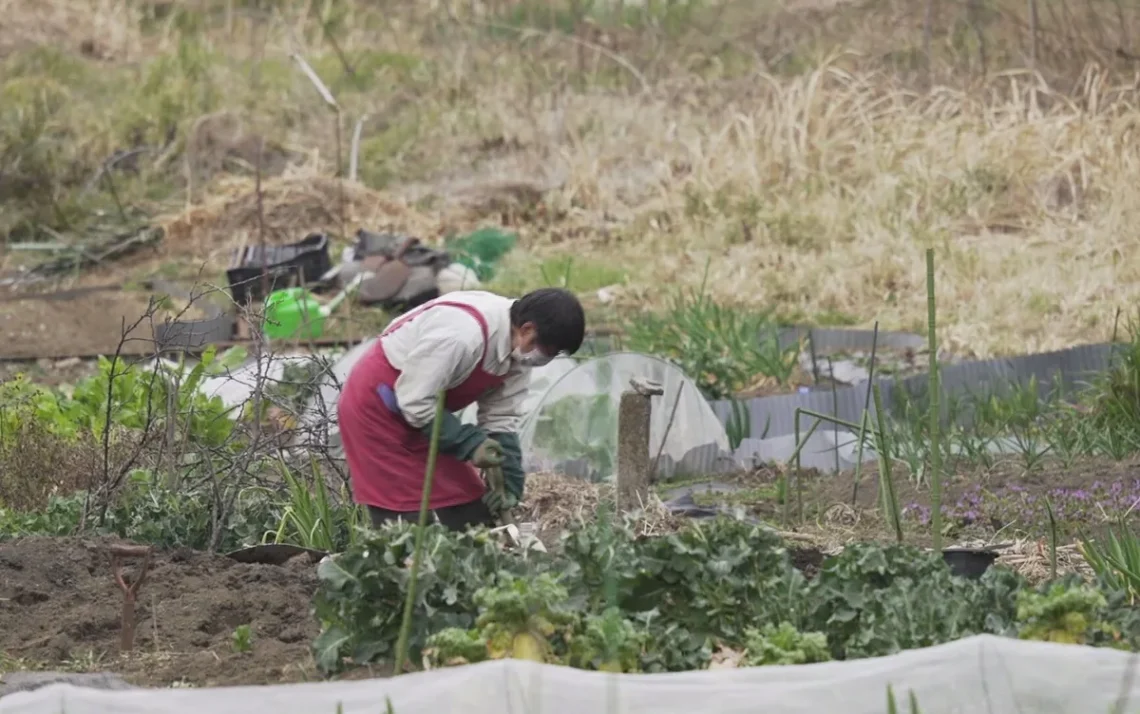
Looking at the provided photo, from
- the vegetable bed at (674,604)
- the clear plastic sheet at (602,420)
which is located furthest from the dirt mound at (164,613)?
the clear plastic sheet at (602,420)

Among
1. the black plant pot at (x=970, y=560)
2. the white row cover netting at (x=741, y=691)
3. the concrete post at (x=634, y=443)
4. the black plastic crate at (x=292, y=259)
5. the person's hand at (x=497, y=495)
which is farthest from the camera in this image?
the black plastic crate at (x=292, y=259)

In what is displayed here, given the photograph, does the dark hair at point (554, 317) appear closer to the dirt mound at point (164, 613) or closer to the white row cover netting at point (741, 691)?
the dirt mound at point (164, 613)

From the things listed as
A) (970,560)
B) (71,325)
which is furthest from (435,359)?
(71,325)

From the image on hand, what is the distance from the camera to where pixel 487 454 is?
16.8 ft

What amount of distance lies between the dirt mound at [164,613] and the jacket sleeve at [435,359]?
1.86 ft

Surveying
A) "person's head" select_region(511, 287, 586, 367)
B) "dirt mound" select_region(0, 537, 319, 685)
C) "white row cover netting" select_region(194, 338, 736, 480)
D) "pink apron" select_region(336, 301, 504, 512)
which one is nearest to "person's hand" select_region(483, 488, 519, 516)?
"pink apron" select_region(336, 301, 504, 512)

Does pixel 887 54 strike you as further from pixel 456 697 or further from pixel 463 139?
pixel 456 697

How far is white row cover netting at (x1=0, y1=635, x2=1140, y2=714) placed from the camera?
305cm

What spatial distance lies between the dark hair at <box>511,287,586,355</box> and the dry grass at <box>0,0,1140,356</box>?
4718 millimetres

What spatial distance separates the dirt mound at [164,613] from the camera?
394cm

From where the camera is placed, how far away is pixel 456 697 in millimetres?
3070

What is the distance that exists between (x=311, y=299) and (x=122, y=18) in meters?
12.6

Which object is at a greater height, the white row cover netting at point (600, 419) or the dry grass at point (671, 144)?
the dry grass at point (671, 144)

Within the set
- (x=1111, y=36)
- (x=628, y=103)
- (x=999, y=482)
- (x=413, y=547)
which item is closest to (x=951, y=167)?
(x=1111, y=36)
